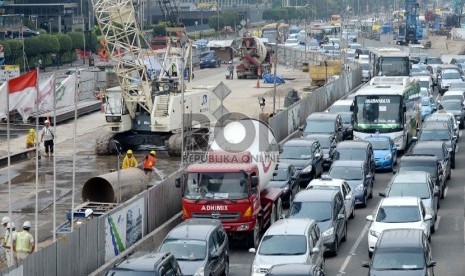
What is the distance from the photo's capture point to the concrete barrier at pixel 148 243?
94.3ft

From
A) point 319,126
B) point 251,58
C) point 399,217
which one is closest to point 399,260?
point 399,217

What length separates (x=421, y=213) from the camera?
3241 centimetres

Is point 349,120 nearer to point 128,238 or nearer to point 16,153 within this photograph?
point 16,153

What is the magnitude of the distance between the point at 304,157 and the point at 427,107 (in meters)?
18.0

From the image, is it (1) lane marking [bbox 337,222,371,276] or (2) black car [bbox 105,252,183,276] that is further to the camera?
(1) lane marking [bbox 337,222,371,276]

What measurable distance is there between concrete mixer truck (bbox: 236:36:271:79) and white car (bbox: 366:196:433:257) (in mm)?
62035

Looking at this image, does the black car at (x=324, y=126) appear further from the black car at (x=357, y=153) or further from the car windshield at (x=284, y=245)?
the car windshield at (x=284, y=245)

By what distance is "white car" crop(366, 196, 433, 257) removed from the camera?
3172 cm

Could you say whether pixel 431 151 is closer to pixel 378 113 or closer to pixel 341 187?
pixel 378 113

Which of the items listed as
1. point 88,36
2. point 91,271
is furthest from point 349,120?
point 88,36

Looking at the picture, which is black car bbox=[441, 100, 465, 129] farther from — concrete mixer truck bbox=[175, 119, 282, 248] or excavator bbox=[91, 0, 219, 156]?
concrete mixer truck bbox=[175, 119, 282, 248]

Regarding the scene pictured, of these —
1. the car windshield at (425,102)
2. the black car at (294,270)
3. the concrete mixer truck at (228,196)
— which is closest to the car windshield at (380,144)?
the concrete mixer truck at (228,196)

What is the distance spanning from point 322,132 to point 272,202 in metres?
13.5

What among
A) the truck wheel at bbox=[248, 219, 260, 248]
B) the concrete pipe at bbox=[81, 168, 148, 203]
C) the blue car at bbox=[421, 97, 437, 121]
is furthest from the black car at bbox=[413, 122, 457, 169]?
the truck wheel at bbox=[248, 219, 260, 248]
